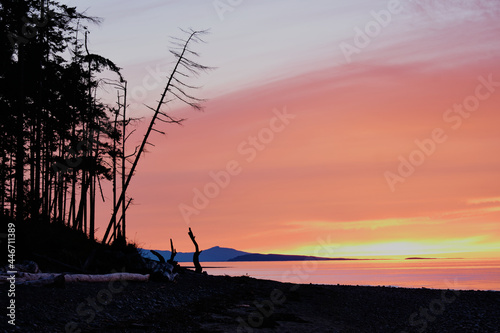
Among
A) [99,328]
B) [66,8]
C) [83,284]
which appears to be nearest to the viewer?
[99,328]

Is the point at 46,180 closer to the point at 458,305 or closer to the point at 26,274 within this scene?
the point at 26,274

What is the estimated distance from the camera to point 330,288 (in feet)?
94.1

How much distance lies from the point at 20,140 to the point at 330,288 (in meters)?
19.2

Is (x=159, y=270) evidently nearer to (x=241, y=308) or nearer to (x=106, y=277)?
(x=106, y=277)

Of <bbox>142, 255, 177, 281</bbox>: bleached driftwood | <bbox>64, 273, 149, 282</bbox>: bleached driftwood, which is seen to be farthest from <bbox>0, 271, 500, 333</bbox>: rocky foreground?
<bbox>142, 255, 177, 281</bbox>: bleached driftwood

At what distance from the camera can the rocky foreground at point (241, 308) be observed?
14234 mm

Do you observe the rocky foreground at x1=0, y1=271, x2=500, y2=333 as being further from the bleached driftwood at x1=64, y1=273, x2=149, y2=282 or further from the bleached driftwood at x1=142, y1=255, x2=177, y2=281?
the bleached driftwood at x1=142, y1=255, x2=177, y2=281

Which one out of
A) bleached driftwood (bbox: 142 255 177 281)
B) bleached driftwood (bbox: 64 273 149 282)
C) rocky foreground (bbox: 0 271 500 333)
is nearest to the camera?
rocky foreground (bbox: 0 271 500 333)

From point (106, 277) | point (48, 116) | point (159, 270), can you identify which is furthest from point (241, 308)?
point (48, 116)

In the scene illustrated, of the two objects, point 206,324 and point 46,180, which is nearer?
point 206,324

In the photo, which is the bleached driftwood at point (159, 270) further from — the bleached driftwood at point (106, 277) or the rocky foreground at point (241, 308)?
A: the bleached driftwood at point (106, 277)

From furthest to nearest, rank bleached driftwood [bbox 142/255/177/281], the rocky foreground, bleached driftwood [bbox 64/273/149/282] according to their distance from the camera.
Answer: bleached driftwood [bbox 142/255/177/281]
bleached driftwood [bbox 64/273/149/282]
the rocky foreground

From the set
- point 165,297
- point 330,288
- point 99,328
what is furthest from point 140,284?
point 330,288

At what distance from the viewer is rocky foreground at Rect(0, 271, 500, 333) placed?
14.2m
